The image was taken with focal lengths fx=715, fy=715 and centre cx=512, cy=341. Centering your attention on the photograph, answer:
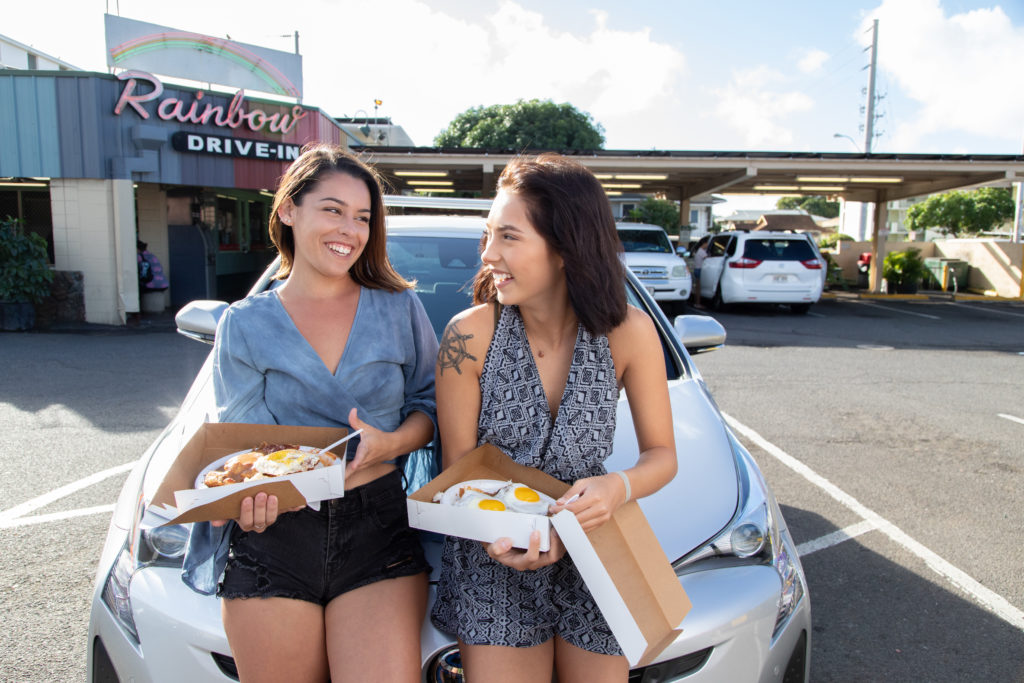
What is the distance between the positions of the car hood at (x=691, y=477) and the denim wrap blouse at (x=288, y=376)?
0.81 meters

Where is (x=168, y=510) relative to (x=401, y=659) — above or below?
above

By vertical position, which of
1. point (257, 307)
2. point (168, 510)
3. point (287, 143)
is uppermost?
point (287, 143)

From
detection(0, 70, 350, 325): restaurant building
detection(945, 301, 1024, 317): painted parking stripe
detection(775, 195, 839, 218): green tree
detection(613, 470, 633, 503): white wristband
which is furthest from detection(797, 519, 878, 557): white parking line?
detection(775, 195, 839, 218): green tree

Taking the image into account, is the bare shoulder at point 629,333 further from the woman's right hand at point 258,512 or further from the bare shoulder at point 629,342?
the woman's right hand at point 258,512

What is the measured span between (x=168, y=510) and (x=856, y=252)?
86.8ft

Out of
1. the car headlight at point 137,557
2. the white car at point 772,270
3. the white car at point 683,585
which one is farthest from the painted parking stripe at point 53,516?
the white car at point 772,270

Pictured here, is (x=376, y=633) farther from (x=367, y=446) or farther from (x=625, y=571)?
(x=625, y=571)

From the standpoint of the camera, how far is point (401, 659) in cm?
164

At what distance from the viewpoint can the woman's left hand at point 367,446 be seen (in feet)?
5.69

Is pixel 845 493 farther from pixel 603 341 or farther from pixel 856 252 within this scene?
pixel 856 252

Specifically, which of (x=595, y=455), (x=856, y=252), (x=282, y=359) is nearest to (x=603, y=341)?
(x=595, y=455)

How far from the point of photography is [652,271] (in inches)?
543

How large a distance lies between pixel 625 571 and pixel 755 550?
2.20 ft

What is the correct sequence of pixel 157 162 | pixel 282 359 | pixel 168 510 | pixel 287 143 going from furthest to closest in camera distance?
pixel 287 143
pixel 157 162
pixel 282 359
pixel 168 510
